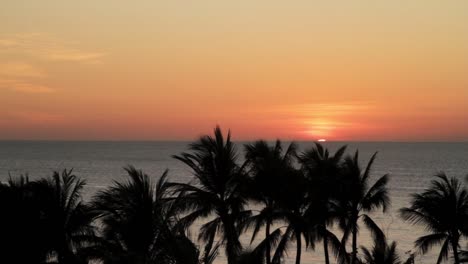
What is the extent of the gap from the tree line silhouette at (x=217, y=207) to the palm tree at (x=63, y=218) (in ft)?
0.11

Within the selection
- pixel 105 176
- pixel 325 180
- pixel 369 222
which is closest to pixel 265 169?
pixel 325 180

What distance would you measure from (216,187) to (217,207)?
925 millimetres

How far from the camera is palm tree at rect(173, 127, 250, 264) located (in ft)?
98.9

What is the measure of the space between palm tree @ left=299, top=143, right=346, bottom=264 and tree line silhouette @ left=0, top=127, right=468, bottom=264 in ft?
0.17

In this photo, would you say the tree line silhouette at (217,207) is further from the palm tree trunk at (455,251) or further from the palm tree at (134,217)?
the palm tree trunk at (455,251)

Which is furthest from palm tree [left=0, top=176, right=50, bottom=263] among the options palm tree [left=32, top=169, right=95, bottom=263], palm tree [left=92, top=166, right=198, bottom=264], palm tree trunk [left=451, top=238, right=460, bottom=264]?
palm tree trunk [left=451, top=238, right=460, bottom=264]

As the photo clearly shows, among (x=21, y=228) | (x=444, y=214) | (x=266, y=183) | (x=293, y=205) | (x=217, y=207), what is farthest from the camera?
(x=444, y=214)

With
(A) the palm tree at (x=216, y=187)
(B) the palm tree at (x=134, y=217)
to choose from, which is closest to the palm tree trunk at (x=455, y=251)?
(A) the palm tree at (x=216, y=187)

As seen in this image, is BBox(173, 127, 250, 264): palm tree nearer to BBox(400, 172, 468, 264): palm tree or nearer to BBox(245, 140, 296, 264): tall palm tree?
BBox(245, 140, 296, 264): tall palm tree

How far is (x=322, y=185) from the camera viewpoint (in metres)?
34.4

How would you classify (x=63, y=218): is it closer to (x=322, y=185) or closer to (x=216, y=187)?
(x=216, y=187)

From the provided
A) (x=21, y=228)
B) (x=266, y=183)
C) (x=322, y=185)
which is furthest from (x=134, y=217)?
(x=322, y=185)

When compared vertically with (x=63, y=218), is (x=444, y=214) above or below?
below

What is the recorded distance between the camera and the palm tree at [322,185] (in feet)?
111
